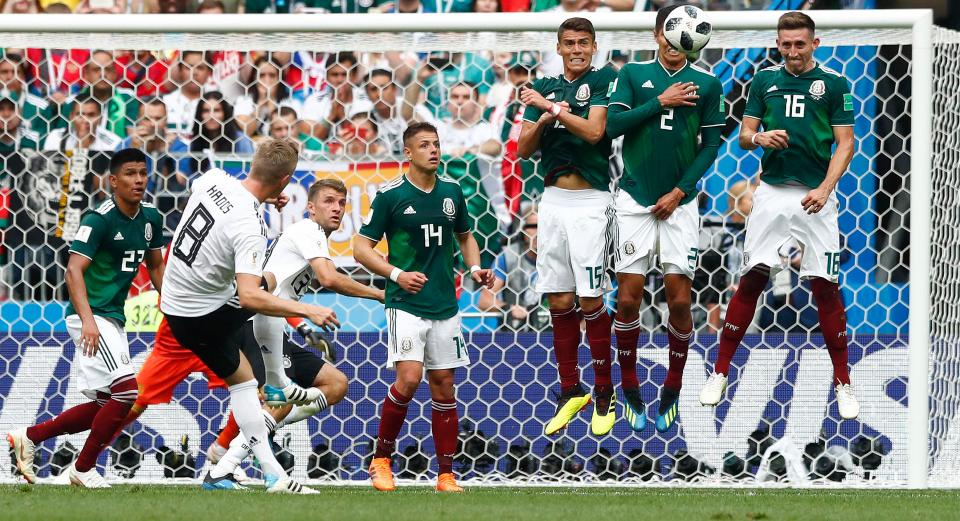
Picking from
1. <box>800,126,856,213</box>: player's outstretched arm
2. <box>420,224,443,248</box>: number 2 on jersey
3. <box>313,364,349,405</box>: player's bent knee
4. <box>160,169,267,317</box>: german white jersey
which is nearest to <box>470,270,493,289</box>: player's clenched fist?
<box>420,224,443,248</box>: number 2 on jersey

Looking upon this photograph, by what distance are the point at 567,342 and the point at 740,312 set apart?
3.37 feet

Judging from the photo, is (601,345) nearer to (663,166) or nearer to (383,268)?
(663,166)

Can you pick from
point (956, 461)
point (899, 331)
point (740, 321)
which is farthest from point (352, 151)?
point (956, 461)

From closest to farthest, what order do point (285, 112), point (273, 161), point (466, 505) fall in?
point (466, 505), point (273, 161), point (285, 112)

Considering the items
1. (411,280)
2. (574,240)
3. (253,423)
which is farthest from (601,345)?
(253,423)

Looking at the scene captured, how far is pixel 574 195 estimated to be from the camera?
306 inches

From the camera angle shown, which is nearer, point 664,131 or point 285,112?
point 664,131

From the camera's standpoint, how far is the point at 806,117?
301 inches

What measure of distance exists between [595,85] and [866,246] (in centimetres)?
257

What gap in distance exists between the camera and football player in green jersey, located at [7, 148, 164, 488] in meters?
7.71

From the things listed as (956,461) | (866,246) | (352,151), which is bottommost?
(956,461)

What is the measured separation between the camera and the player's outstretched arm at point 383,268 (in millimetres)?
7527

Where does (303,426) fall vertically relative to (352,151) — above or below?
below

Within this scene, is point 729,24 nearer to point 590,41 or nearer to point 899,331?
point 590,41
